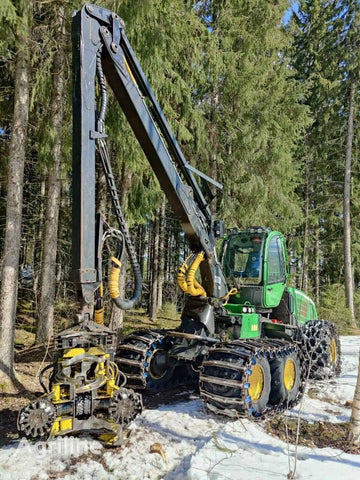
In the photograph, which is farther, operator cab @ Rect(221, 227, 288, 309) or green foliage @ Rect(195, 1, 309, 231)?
green foliage @ Rect(195, 1, 309, 231)

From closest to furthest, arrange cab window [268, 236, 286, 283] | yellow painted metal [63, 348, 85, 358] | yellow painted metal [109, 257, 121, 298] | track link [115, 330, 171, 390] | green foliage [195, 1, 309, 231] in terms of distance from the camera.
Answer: yellow painted metal [63, 348, 85, 358], yellow painted metal [109, 257, 121, 298], track link [115, 330, 171, 390], cab window [268, 236, 286, 283], green foliage [195, 1, 309, 231]

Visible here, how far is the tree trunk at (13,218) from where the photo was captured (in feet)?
20.6

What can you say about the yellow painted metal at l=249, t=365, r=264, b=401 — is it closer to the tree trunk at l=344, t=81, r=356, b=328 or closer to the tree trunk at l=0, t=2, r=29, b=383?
the tree trunk at l=0, t=2, r=29, b=383

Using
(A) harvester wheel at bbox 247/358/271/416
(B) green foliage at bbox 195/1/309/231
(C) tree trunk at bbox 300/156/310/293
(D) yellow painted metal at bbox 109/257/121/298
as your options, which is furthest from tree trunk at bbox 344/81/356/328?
(D) yellow painted metal at bbox 109/257/121/298

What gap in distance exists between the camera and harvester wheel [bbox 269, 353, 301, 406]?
5887mm

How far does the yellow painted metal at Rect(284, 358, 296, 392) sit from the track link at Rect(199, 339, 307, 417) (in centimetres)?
84

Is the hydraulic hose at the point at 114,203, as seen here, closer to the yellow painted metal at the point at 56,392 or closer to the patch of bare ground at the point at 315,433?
the yellow painted metal at the point at 56,392

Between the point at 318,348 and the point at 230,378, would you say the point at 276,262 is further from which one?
the point at 230,378

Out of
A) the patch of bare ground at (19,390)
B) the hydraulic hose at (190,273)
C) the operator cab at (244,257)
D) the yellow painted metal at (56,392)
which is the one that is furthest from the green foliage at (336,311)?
the yellow painted metal at (56,392)

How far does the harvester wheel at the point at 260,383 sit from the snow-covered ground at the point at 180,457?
0.44m

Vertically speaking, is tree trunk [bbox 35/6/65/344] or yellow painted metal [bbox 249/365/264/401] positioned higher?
tree trunk [bbox 35/6/65/344]

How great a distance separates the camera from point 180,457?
420 cm

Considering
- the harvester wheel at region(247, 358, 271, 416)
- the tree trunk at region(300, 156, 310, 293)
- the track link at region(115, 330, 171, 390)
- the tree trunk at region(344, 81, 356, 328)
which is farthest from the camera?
the tree trunk at region(300, 156, 310, 293)

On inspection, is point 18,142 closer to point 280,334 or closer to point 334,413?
point 280,334
